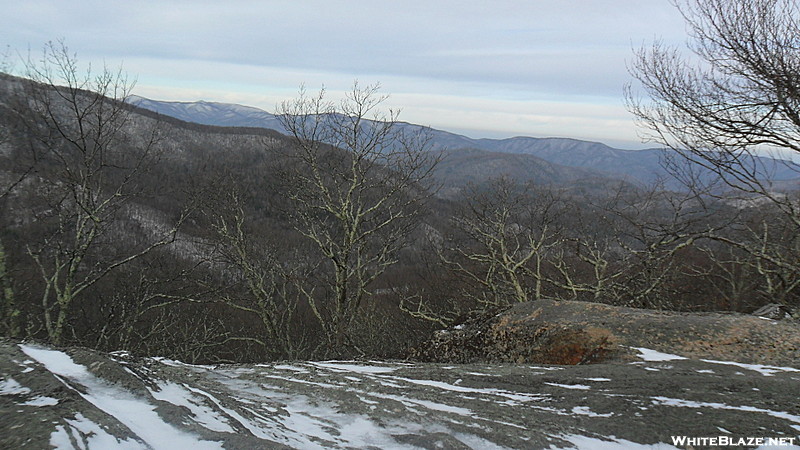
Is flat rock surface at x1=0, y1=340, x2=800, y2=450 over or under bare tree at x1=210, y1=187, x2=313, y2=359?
over

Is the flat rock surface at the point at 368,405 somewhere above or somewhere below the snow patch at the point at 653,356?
above

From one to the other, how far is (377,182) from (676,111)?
7754mm

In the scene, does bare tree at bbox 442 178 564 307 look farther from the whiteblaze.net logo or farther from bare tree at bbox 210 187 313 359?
the whiteblaze.net logo

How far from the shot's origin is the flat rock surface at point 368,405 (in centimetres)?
237

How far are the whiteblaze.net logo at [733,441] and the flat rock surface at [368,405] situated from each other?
5cm

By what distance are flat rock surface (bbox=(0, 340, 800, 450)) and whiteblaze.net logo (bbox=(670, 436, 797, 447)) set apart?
0.17ft

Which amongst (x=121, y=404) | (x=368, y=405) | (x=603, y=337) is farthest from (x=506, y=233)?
(x=121, y=404)

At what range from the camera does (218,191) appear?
15031mm

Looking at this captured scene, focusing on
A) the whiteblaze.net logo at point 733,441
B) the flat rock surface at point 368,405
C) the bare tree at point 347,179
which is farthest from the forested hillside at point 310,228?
the whiteblaze.net logo at point 733,441

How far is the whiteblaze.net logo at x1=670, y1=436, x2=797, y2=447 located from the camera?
9.88 feet

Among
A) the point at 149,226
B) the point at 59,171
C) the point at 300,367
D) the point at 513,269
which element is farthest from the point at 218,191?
the point at 149,226

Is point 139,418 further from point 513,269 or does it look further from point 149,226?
point 149,226

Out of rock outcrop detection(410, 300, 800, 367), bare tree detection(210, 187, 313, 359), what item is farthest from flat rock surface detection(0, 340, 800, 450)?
bare tree detection(210, 187, 313, 359)

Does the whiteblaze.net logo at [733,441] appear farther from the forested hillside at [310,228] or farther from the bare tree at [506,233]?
the bare tree at [506,233]
